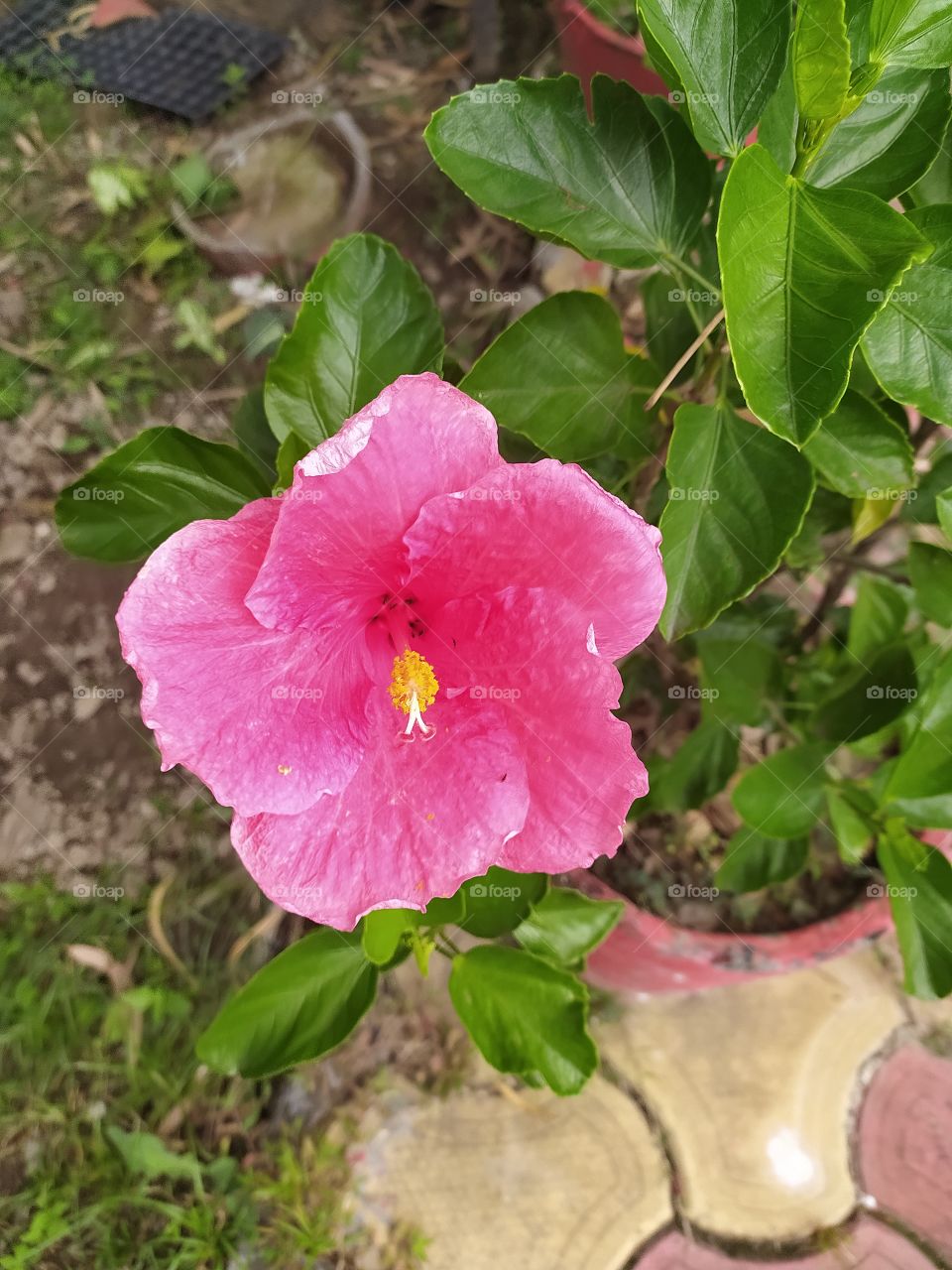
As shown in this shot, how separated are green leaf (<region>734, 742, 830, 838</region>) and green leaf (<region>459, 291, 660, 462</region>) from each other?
0.46 meters

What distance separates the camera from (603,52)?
6.89ft

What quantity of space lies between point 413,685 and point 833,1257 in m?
1.47

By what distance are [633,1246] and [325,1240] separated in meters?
0.54

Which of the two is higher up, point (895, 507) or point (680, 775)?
point (895, 507)

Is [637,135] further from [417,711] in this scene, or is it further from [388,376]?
[417,711]

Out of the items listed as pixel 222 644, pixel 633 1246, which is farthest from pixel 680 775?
pixel 633 1246

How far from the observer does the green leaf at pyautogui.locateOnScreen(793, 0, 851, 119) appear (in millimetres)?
631

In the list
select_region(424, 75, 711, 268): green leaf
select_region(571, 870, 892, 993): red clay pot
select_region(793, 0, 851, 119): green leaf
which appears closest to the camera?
select_region(793, 0, 851, 119): green leaf

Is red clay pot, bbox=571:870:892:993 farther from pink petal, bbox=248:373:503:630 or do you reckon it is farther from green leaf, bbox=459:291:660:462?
pink petal, bbox=248:373:503:630

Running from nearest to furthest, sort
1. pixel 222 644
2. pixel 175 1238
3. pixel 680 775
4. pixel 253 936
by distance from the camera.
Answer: pixel 222 644 < pixel 680 775 < pixel 175 1238 < pixel 253 936

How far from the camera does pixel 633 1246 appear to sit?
64.6 inches
